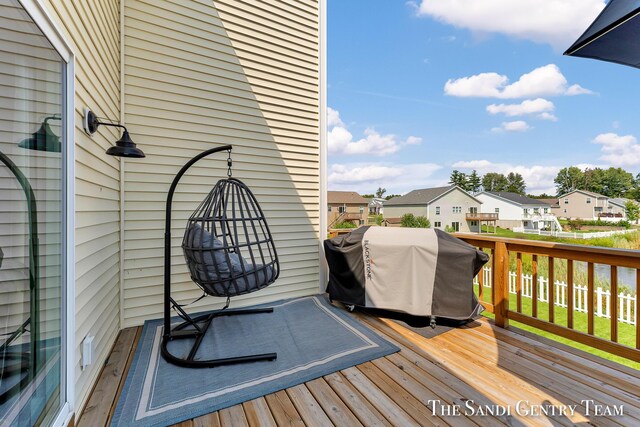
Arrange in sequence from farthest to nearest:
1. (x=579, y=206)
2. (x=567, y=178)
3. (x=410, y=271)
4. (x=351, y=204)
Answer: (x=351, y=204) < (x=567, y=178) < (x=579, y=206) < (x=410, y=271)

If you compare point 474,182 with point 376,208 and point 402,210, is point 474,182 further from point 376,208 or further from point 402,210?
point 402,210

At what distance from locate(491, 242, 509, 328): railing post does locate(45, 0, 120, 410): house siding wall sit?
130 inches

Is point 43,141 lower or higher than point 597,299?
higher

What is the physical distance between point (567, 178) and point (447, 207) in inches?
265

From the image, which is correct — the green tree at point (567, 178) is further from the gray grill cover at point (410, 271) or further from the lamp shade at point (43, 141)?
the lamp shade at point (43, 141)

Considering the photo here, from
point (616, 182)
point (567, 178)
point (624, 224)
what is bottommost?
point (624, 224)

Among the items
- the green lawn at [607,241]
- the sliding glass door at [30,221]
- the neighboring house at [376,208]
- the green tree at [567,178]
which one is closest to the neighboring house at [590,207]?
the green lawn at [607,241]

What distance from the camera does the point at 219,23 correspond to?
329 cm

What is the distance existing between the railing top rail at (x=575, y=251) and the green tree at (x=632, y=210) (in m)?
5.86

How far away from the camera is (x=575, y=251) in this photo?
2309 millimetres

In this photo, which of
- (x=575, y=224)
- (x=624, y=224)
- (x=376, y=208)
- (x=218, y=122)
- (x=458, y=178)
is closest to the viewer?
(x=218, y=122)

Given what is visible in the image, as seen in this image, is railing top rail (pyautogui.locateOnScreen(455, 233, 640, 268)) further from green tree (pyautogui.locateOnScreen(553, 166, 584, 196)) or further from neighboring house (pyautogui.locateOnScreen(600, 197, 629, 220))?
green tree (pyautogui.locateOnScreen(553, 166, 584, 196))

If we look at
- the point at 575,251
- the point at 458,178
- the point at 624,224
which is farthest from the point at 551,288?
the point at 458,178

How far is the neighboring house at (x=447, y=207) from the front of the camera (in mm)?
20266
